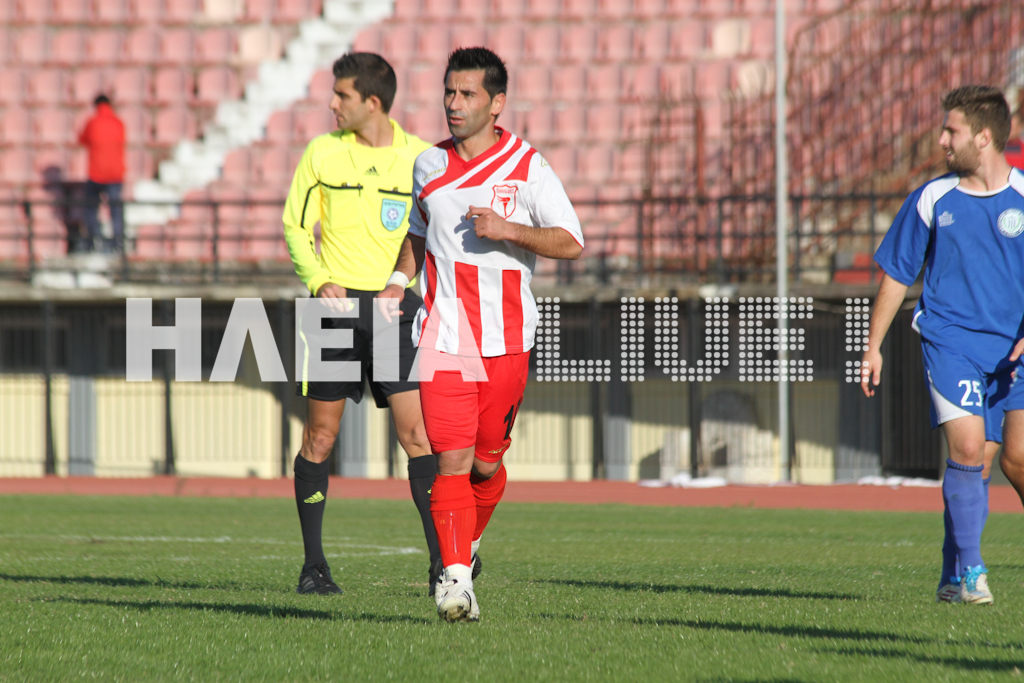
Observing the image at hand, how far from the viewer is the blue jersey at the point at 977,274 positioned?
5867 millimetres

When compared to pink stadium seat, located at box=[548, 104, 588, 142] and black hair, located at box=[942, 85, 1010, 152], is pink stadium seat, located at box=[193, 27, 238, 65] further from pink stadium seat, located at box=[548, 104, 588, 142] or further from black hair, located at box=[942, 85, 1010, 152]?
black hair, located at box=[942, 85, 1010, 152]

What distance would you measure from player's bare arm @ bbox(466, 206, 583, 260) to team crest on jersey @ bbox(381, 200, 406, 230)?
1.57 m

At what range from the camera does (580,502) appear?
15367 mm

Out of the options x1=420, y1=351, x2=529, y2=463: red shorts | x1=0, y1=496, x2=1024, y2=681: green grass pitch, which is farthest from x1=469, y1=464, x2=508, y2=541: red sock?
x1=0, y1=496, x2=1024, y2=681: green grass pitch

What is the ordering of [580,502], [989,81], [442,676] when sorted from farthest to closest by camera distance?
[989,81]
[580,502]
[442,676]

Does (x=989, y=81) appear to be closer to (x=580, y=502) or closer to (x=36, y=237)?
(x=580, y=502)

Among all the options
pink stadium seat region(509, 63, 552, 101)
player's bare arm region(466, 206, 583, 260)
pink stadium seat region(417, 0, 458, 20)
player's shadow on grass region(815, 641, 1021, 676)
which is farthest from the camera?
pink stadium seat region(417, 0, 458, 20)

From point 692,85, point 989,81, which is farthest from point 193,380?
point 989,81

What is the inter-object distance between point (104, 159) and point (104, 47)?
3.81m

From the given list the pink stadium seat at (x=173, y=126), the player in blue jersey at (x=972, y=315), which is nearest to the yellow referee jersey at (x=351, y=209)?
the player in blue jersey at (x=972, y=315)

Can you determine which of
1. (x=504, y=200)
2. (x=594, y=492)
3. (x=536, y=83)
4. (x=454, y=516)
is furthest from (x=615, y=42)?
(x=454, y=516)

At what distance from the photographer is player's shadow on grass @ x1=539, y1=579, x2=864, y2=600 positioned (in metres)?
6.33

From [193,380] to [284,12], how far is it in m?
7.05

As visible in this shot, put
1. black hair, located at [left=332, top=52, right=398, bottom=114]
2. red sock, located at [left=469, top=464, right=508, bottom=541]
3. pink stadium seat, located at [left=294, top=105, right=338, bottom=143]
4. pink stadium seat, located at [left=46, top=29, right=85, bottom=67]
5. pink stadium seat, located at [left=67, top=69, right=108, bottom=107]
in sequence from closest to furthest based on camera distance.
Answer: red sock, located at [left=469, top=464, right=508, bottom=541] → black hair, located at [left=332, top=52, right=398, bottom=114] → pink stadium seat, located at [left=294, top=105, right=338, bottom=143] → pink stadium seat, located at [left=67, top=69, right=108, bottom=107] → pink stadium seat, located at [left=46, top=29, right=85, bottom=67]
